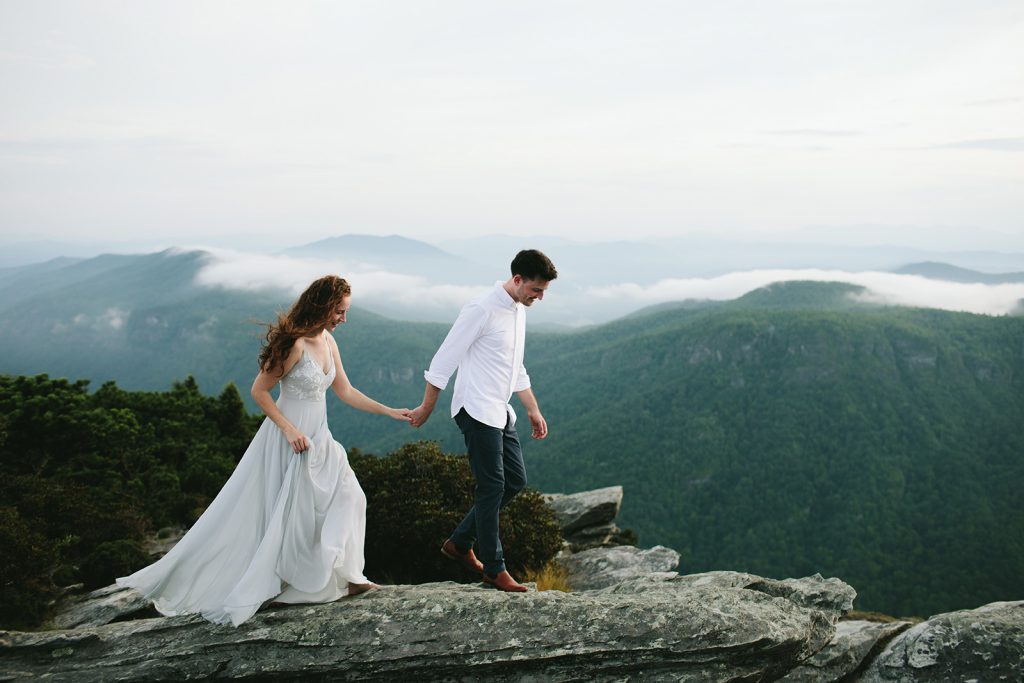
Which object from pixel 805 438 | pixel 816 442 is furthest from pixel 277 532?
pixel 805 438

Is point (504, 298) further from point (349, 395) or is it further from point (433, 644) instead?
point (433, 644)

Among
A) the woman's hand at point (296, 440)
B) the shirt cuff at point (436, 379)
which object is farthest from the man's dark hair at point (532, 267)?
the woman's hand at point (296, 440)

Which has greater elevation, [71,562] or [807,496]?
[71,562]

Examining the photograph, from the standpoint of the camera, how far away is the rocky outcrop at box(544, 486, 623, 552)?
14.1m

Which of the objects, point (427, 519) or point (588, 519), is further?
point (588, 519)

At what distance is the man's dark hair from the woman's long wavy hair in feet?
5.37

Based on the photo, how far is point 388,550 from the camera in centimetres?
1030

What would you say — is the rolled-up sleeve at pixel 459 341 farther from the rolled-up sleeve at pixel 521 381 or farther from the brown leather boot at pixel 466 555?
the brown leather boot at pixel 466 555

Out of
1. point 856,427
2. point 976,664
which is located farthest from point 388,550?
point 856,427

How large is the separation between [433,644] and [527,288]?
3.33 metres

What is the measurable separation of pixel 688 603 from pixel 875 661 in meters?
2.32

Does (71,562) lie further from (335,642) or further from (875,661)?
(875,661)

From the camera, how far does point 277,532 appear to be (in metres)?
5.90

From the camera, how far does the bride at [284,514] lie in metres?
5.88
